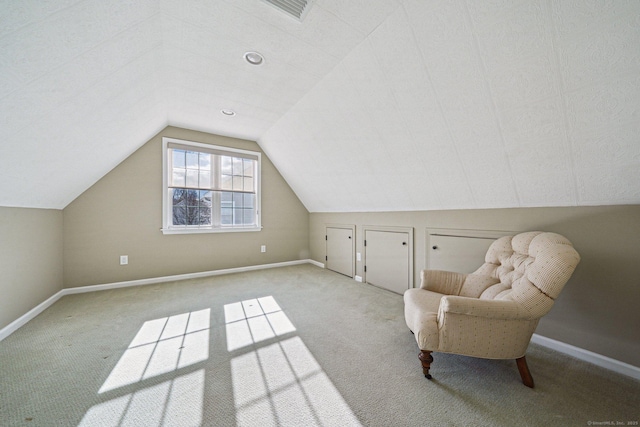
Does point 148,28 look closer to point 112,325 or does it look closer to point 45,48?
point 45,48

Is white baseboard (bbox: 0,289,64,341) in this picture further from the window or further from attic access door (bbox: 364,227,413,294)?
attic access door (bbox: 364,227,413,294)

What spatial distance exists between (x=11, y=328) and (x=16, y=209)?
3.52 feet

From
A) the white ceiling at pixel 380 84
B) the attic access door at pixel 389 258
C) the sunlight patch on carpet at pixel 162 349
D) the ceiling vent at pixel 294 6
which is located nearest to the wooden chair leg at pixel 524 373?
the white ceiling at pixel 380 84

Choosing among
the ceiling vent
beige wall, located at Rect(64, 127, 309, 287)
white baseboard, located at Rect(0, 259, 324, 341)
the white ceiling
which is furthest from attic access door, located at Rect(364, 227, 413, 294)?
the ceiling vent

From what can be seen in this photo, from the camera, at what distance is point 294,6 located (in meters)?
1.53

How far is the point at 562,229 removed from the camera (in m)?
1.82

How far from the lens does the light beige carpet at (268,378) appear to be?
1206 millimetres


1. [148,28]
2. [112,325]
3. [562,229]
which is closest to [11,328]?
[112,325]

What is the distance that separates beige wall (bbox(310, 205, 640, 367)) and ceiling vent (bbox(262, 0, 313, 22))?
239 centimetres

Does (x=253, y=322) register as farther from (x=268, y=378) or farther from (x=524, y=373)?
(x=524, y=373)

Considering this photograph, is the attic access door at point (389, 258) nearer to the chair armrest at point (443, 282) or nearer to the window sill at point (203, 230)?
the chair armrest at point (443, 282)

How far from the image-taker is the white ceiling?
1.20 m

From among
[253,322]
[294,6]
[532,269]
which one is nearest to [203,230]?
[253,322]

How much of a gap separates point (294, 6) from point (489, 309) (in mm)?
2324
